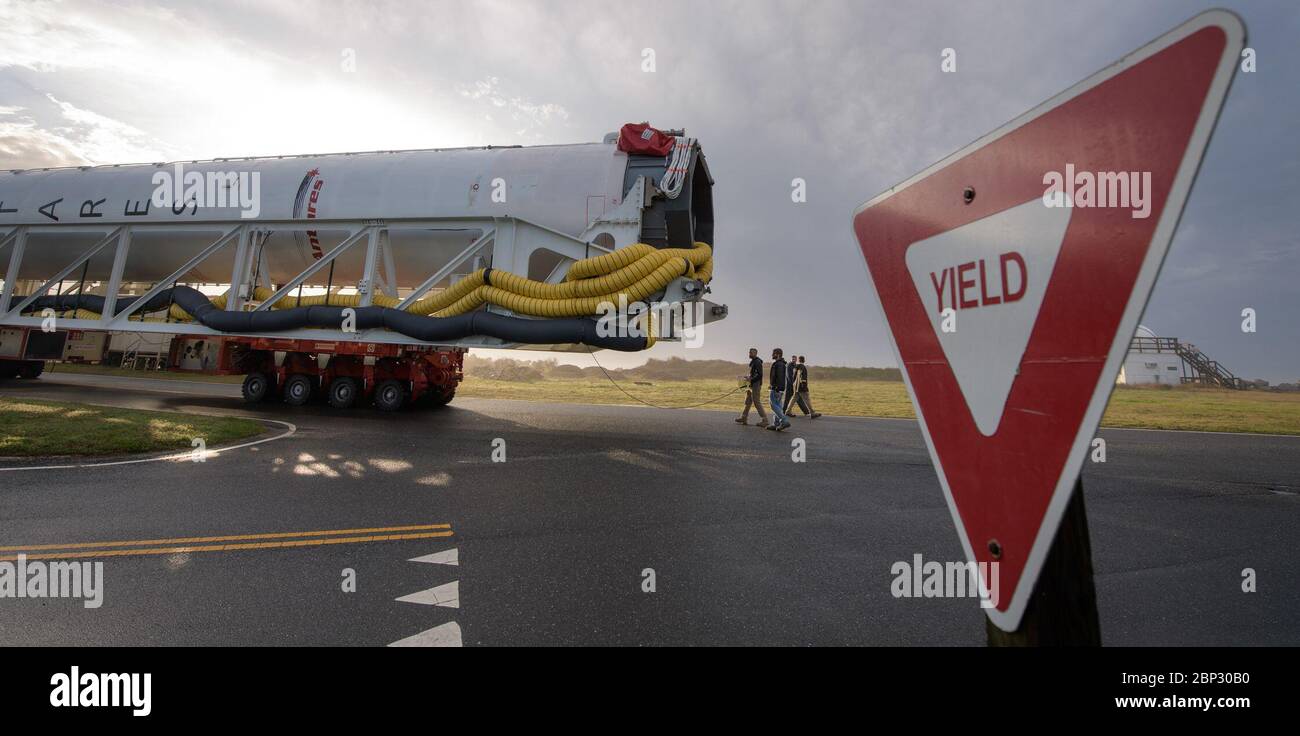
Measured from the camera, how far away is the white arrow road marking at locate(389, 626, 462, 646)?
8.39 feet

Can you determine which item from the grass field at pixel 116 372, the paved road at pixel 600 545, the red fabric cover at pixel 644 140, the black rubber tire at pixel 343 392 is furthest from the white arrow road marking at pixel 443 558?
the grass field at pixel 116 372

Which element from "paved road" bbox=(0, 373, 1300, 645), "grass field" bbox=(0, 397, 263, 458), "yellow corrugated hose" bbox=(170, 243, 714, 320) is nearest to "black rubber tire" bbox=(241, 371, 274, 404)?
"grass field" bbox=(0, 397, 263, 458)

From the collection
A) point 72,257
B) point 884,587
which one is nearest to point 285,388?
A: point 72,257

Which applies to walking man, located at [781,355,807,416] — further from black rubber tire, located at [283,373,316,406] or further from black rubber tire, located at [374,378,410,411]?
black rubber tire, located at [283,373,316,406]

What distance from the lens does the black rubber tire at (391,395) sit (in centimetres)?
1198

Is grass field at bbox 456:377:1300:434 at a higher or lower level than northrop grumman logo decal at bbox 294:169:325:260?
lower

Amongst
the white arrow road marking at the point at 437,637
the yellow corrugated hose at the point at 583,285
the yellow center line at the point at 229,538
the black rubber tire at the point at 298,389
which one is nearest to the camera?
the white arrow road marking at the point at 437,637

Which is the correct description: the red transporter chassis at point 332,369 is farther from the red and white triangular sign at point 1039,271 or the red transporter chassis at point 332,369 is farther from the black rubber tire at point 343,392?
the red and white triangular sign at point 1039,271

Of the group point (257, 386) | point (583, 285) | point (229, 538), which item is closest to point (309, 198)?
point (257, 386)

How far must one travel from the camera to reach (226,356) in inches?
480

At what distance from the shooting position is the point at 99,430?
7602 mm
